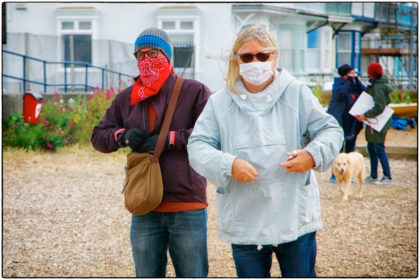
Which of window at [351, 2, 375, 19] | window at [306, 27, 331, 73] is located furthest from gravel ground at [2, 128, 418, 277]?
window at [351, 2, 375, 19]

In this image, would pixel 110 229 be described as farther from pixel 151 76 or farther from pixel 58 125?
pixel 58 125

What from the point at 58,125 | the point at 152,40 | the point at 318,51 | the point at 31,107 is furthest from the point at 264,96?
the point at 318,51

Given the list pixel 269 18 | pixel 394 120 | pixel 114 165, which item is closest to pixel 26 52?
pixel 114 165

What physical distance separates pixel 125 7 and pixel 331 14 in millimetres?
10359

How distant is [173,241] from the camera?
9.37 feet

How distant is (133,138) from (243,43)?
2.70ft

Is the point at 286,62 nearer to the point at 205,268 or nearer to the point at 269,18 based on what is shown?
the point at 269,18

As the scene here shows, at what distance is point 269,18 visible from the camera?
20750mm

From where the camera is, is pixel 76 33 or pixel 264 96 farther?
pixel 76 33

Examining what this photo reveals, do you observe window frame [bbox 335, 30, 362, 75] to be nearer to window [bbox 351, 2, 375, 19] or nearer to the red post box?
window [bbox 351, 2, 375, 19]

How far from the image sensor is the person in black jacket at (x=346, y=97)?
318 inches

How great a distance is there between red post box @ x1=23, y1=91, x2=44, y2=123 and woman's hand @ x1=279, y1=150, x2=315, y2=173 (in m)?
9.44

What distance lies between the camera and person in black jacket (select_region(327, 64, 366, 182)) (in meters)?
8.08

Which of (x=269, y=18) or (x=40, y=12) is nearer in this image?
(x=40, y=12)
